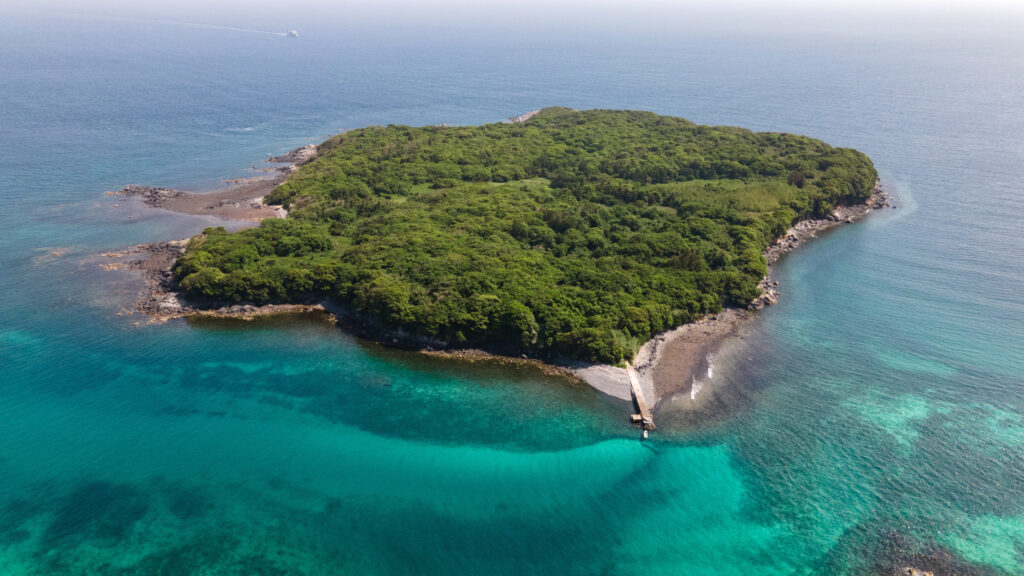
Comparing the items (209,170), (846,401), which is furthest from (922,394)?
(209,170)

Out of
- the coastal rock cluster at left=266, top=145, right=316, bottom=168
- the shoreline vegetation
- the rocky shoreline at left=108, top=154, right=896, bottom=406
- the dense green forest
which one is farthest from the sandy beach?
the coastal rock cluster at left=266, top=145, right=316, bottom=168

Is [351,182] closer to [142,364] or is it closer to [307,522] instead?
[142,364]

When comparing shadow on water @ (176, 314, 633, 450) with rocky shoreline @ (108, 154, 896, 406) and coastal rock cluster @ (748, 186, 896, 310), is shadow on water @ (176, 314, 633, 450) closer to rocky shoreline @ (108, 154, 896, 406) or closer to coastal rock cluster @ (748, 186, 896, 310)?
rocky shoreline @ (108, 154, 896, 406)

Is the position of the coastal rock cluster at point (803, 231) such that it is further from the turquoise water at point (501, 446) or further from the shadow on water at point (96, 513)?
the shadow on water at point (96, 513)

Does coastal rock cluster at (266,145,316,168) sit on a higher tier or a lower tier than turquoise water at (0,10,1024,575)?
higher

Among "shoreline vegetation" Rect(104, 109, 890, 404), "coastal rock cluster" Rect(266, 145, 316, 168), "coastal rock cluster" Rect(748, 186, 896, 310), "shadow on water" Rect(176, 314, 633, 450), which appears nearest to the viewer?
"shadow on water" Rect(176, 314, 633, 450)

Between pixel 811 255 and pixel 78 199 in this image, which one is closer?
pixel 811 255
